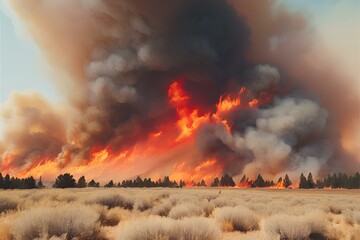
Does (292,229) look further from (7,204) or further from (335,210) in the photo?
(335,210)

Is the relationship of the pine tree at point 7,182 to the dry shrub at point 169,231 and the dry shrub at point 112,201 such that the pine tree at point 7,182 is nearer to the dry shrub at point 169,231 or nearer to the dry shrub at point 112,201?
the dry shrub at point 112,201

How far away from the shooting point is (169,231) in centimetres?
765

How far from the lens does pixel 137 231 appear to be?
7.34 metres

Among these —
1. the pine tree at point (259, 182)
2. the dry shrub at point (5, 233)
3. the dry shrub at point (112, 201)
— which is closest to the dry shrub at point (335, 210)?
the dry shrub at point (112, 201)

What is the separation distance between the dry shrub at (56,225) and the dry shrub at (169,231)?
4.75 ft

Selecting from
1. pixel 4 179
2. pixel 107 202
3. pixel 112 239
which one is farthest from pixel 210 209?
pixel 4 179

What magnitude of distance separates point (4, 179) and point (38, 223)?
272 feet

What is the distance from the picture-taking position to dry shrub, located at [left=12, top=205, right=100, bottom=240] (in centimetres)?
782

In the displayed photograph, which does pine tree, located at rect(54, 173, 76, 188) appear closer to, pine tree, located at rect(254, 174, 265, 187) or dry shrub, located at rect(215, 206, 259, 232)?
dry shrub, located at rect(215, 206, 259, 232)

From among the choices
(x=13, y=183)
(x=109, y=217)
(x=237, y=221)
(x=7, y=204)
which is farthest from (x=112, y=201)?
(x=13, y=183)

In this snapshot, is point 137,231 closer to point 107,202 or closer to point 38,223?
point 38,223

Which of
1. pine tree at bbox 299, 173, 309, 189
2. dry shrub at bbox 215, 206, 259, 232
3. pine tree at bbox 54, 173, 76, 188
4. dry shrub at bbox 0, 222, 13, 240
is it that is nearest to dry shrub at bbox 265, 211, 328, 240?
dry shrub at bbox 215, 206, 259, 232

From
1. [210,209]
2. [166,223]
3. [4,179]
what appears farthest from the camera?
[4,179]

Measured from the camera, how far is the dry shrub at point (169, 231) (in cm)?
730
